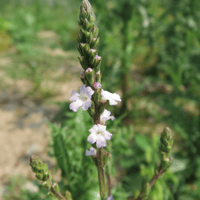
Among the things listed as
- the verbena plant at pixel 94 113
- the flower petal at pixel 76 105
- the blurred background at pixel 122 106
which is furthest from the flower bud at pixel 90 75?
the blurred background at pixel 122 106

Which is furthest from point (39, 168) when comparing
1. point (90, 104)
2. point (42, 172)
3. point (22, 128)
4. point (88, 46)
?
point (22, 128)

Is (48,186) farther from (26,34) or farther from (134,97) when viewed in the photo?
(26,34)

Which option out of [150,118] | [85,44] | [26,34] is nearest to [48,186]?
[85,44]

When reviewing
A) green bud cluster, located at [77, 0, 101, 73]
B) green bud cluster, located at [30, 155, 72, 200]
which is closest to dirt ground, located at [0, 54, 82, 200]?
green bud cluster, located at [30, 155, 72, 200]

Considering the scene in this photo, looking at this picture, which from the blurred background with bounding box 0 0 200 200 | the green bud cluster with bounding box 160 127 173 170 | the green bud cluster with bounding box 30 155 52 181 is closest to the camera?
the green bud cluster with bounding box 30 155 52 181

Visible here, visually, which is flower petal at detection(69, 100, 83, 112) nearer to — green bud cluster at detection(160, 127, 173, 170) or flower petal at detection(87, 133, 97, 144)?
flower petal at detection(87, 133, 97, 144)

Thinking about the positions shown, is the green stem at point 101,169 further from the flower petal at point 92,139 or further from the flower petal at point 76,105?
the flower petal at point 76,105

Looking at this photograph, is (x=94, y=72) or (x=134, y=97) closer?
(x=94, y=72)
